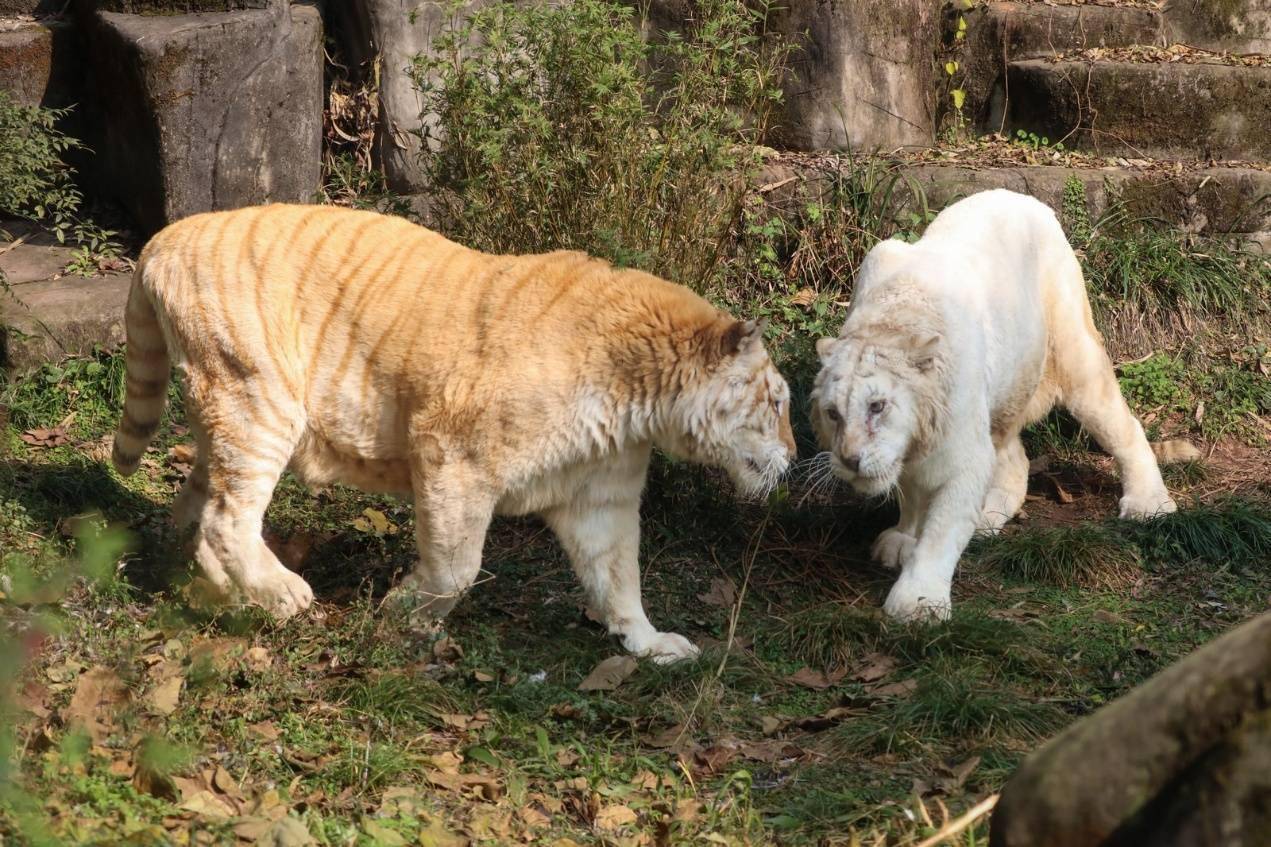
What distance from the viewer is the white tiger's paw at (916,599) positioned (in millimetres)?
5539

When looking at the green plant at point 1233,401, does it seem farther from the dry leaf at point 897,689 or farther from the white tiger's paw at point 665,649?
the white tiger's paw at point 665,649

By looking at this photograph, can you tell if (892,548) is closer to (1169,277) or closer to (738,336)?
(738,336)

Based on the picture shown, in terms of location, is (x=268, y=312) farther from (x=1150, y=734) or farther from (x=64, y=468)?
(x=1150, y=734)

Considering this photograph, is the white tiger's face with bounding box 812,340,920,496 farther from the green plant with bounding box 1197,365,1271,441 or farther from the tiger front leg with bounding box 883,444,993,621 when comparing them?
the green plant with bounding box 1197,365,1271,441

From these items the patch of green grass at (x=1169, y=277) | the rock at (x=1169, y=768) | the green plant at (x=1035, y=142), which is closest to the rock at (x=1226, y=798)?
the rock at (x=1169, y=768)

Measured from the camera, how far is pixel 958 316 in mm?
5801

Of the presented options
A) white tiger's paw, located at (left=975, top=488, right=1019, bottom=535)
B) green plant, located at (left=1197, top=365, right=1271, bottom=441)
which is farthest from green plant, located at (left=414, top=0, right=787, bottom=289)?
green plant, located at (left=1197, top=365, right=1271, bottom=441)

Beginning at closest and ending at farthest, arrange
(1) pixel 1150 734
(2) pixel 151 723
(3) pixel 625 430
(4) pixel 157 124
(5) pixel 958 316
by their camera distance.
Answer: (1) pixel 1150 734
(2) pixel 151 723
(3) pixel 625 430
(5) pixel 958 316
(4) pixel 157 124

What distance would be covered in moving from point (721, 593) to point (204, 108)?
3986mm

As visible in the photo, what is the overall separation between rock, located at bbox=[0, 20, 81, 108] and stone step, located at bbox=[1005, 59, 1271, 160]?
262 inches

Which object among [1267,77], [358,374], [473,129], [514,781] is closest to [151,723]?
[514,781]

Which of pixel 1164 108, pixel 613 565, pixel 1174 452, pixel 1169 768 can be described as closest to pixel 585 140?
pixel 613 565

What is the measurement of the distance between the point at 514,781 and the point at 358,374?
1.72 metres

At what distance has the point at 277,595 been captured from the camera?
16.6ft
